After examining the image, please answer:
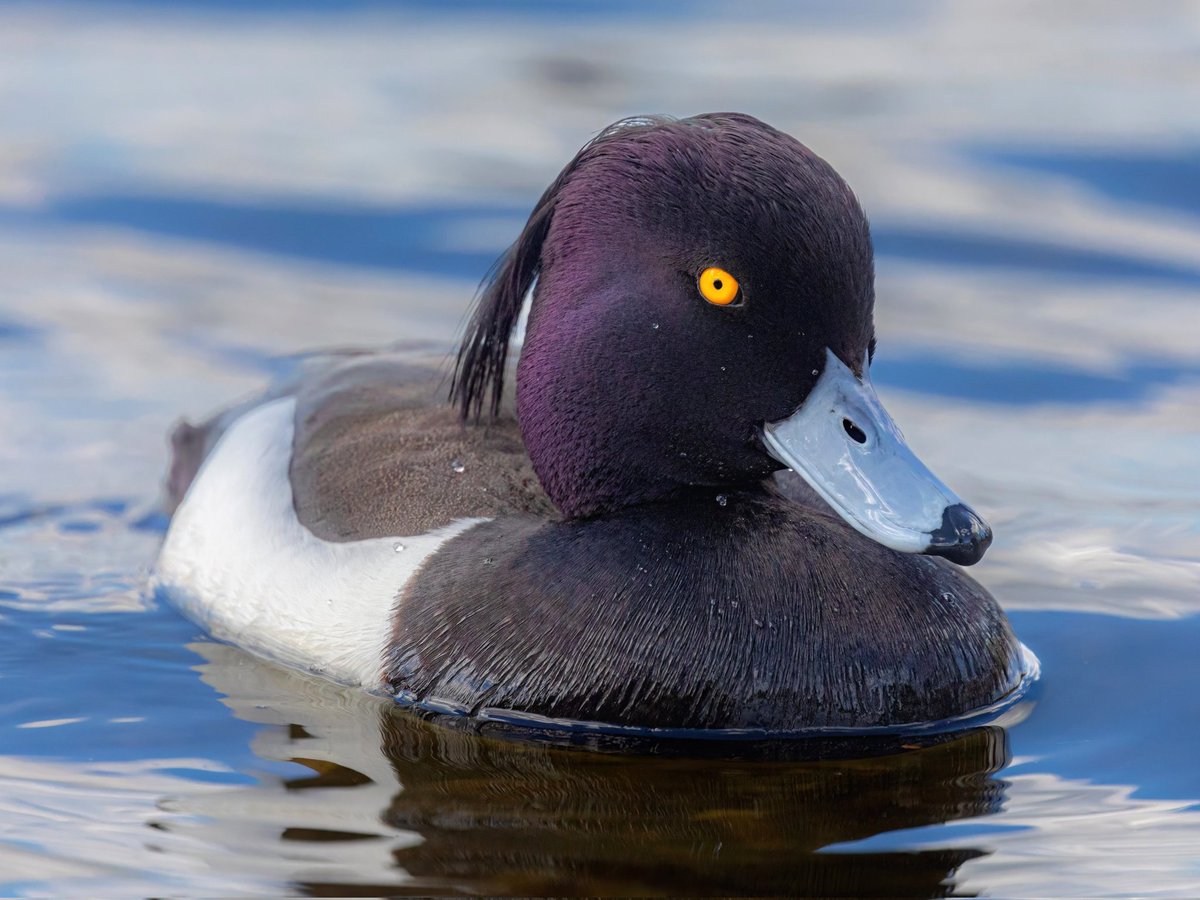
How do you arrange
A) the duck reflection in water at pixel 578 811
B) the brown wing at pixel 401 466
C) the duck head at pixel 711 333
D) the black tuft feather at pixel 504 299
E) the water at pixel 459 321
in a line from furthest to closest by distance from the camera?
the brown wing at pixel 401 466, the black tuft feather at pixel 504 299, the duck head at pixel 711 333, the water at pixel 459 321, the duck reflection in water at pixel 578 811

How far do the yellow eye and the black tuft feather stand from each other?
1.40 feet

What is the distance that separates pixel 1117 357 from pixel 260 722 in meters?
4.27

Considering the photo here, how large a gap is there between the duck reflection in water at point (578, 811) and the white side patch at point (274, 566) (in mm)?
207

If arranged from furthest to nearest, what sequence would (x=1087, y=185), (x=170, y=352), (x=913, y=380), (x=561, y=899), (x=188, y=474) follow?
(x=1087, y=185), (x=170, y=352), (x=913, y=380), (x=188, y=474), (x=561, y=899)

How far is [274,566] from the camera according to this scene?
5590 millimetres

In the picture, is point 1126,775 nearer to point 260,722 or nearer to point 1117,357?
point 260,722

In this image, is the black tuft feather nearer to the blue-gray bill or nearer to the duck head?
the duck head

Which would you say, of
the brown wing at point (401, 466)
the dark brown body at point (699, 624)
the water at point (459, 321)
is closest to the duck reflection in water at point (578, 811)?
the water at point (459, 321)

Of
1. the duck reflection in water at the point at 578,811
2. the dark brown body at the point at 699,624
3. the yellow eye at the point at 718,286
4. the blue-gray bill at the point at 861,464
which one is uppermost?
the yellow eye at the point at 718,286

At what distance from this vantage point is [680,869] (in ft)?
13.8

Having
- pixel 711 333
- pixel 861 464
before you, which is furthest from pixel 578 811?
pixel 711 333

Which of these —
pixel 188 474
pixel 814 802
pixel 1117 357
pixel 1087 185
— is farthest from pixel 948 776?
pixel 1087 185

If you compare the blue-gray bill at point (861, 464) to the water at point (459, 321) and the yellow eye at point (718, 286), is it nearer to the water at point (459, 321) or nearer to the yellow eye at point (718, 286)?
the yellow eye at point (718, 286)

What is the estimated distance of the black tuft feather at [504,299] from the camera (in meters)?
4.98
